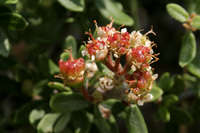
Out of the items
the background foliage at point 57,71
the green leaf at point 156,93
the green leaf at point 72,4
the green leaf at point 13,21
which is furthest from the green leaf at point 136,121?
the green leaf at point 13,21

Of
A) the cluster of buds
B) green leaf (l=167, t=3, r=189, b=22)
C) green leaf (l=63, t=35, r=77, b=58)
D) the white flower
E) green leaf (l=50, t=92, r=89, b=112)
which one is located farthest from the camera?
green leaf (l=63, t=35, r=77, b=58)

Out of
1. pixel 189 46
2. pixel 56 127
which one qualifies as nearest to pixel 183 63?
pixel 189 46

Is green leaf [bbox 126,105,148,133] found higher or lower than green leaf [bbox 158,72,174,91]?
lower

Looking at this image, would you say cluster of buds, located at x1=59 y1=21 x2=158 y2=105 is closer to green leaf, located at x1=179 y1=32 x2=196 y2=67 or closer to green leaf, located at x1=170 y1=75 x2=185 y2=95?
green leaf, located at x1=179 y1=32 x2=196 y2=67

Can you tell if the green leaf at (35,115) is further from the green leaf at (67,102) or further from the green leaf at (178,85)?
the green leaf at (178,85)

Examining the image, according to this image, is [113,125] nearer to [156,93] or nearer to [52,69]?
[156,93]

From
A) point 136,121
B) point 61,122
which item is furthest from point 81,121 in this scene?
point 136,121

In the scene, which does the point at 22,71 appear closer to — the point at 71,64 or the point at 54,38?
the point at 54,38

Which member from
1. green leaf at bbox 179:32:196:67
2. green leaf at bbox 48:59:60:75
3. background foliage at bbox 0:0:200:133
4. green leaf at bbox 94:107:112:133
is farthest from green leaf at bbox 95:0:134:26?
green leaf at bbox 94:107:112:133
